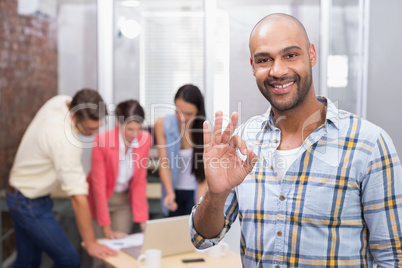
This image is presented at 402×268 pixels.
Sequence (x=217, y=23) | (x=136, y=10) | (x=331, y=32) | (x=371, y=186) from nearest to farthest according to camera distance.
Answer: (x=371, y=186) → (x=331, y=32) → (x=217, y=23) → (x=136, y=10)

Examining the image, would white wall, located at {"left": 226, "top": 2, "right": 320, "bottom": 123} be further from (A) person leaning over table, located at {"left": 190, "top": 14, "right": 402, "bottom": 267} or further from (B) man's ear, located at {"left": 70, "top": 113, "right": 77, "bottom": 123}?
(B) man's ear, located at {"left": 70, "top": 113, "right": 77, "bottom": 123}

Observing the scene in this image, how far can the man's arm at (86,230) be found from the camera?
1925 millimetres

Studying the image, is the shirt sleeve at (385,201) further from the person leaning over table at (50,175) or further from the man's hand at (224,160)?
the person leaning over table at (50,175)

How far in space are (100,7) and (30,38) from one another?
503 millimetres

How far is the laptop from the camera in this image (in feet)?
5.76

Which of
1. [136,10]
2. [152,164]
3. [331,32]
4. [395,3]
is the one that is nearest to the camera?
[395,3]

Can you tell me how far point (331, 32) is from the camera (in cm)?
238

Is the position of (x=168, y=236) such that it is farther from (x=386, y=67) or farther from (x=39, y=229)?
(x=386, y=67)

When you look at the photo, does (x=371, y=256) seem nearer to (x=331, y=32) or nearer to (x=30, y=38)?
(x=331, y=32)

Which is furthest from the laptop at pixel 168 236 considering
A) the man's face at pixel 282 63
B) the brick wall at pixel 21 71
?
the brick wall at pixel 21 71

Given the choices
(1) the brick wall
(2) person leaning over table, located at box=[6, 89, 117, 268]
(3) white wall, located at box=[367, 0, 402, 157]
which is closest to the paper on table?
(2) person leaning over table, located at box=[6, 89, 117, 268]

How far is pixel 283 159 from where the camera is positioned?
1.17m

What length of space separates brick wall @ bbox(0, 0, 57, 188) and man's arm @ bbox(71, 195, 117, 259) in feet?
2.83

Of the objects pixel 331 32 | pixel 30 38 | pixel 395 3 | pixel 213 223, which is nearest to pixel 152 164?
pixel 30 38
